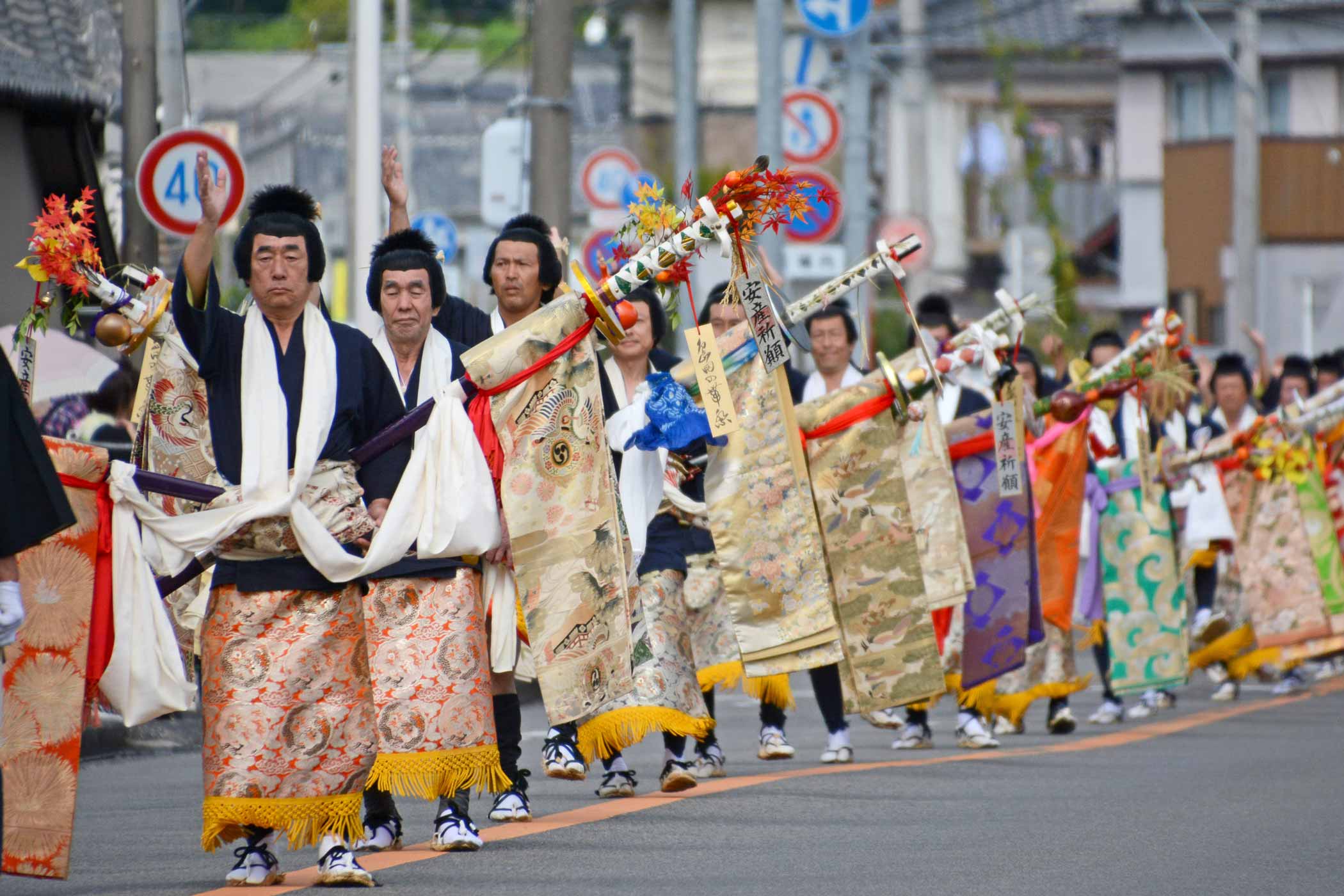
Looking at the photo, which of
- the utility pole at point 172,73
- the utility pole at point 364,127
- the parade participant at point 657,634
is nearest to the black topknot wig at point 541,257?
the parade participant at point 657,634

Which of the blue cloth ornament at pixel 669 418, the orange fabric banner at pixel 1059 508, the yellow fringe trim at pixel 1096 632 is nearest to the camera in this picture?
the blue cloth ornament at pixel 669 418

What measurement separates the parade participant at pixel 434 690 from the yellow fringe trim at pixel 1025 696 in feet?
16.2

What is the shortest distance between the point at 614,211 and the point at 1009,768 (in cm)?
1231

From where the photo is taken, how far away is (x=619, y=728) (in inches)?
328

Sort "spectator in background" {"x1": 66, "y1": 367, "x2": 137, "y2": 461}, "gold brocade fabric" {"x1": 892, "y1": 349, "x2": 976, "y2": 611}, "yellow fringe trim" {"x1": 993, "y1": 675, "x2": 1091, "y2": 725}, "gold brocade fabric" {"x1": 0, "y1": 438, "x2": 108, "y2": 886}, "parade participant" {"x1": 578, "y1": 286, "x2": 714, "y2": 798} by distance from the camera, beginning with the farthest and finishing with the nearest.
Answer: "spectator in background" {"x1": 66, "y1": 367, "x2": 137, "y2": 461} < "yellow fringe trim" {"x1": 993, "y1": 675, "x2": 1091, "y2": 725} < "gold brocade fabric" {"x1": 892, "y1": 349, "x2": 976, "y2": 611} < "parade participant" {"x1": 578, "y1": 286, "x2": 714, "y2": 798} < "gold brocade fabric" {"x1": 0, "y1": 438, "x2": 108, "y2": 886}

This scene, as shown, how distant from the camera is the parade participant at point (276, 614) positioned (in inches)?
255

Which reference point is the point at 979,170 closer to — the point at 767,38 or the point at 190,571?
the point at 767,38

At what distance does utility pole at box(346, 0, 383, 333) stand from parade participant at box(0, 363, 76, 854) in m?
10.6

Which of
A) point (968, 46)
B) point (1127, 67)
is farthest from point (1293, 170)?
point (968, 46)

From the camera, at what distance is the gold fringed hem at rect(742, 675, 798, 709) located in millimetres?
9883

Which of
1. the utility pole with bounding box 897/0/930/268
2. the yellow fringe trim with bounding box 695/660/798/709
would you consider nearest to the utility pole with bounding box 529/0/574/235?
the yellow fringe trim with bounding box 695/660/798/709

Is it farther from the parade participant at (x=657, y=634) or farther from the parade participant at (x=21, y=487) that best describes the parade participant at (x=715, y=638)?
the parade participant at (x=21, y=487)

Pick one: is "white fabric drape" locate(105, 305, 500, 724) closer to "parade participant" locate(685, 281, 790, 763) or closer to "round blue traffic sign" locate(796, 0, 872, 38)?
"parade participant" locate(685, 281, 790, 763)

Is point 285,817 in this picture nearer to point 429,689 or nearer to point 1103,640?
point 429,689
